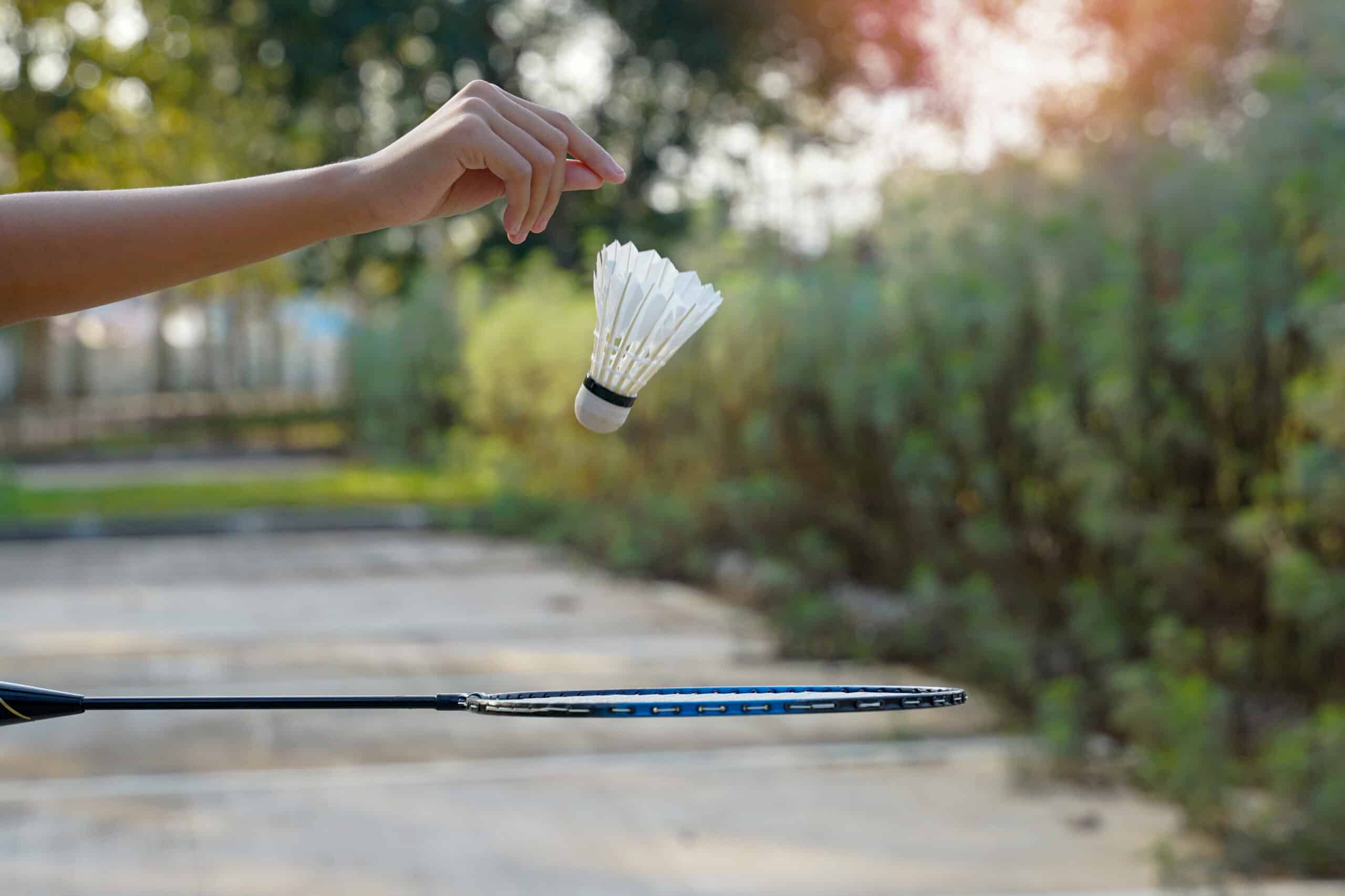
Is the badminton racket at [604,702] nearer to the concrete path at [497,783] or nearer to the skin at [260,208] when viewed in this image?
the skin at [260,208]

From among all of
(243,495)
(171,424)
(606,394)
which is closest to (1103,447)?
(606,394)

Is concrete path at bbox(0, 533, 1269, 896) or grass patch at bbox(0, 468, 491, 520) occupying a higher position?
grass patch at bbox(0, 468, 491, 520)

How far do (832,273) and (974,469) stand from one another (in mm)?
2122

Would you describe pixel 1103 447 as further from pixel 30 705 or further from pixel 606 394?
pixel 30 705

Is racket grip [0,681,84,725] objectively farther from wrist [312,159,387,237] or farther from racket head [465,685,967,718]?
wrist [312,159,387,237]

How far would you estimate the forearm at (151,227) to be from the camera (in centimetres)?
147

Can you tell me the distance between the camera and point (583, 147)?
155 centimetres

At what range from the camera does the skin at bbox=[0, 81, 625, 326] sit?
1464mm

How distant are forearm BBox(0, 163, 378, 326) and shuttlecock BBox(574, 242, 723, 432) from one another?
0.74 ft

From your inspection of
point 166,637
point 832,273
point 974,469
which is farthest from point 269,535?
point 974,469

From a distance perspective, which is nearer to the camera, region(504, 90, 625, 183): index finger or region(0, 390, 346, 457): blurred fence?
region(504, 90, 625, 183): index finger

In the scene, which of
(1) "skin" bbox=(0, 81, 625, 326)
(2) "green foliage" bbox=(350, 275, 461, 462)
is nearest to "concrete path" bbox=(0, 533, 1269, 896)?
(1) "skin" bbox=(0, 81, 625, 326)

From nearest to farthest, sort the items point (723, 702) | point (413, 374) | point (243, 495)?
point (723, 702)
point (243, 495)
point (413, 374)

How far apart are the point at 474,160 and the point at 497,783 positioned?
202 inches
